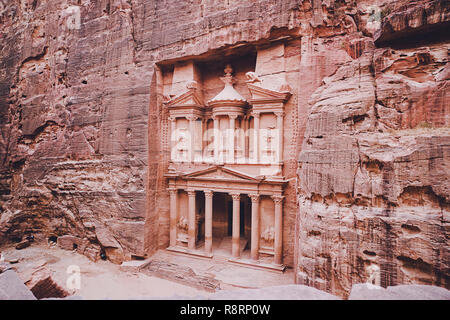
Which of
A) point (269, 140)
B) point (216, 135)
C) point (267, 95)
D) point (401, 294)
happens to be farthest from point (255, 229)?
point (401, 294)

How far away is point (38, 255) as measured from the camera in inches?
503

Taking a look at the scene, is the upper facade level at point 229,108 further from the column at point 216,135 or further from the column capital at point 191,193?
the column capital at point 191,193

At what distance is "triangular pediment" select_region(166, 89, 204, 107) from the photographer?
40.5ft

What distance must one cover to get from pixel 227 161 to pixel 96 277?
780 centimetres

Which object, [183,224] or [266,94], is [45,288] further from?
[266,94]

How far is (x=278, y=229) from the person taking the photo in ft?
34.8

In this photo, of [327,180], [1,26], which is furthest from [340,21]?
[1,26]

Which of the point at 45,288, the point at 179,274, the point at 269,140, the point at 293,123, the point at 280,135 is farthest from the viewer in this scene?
the point at 269,140

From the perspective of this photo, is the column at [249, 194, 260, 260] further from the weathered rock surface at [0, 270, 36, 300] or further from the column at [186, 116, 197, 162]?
the weathered rock surface at [0, 270, 36, 300]

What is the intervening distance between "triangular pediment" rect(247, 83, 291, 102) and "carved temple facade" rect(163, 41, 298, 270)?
1.7 inches

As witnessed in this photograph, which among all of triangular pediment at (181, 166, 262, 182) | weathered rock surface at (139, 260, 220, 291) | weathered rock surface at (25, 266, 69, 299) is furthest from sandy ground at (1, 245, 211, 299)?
triangular pediment at (181, 166, 262, 182)

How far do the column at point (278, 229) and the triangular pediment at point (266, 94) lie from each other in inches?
172
